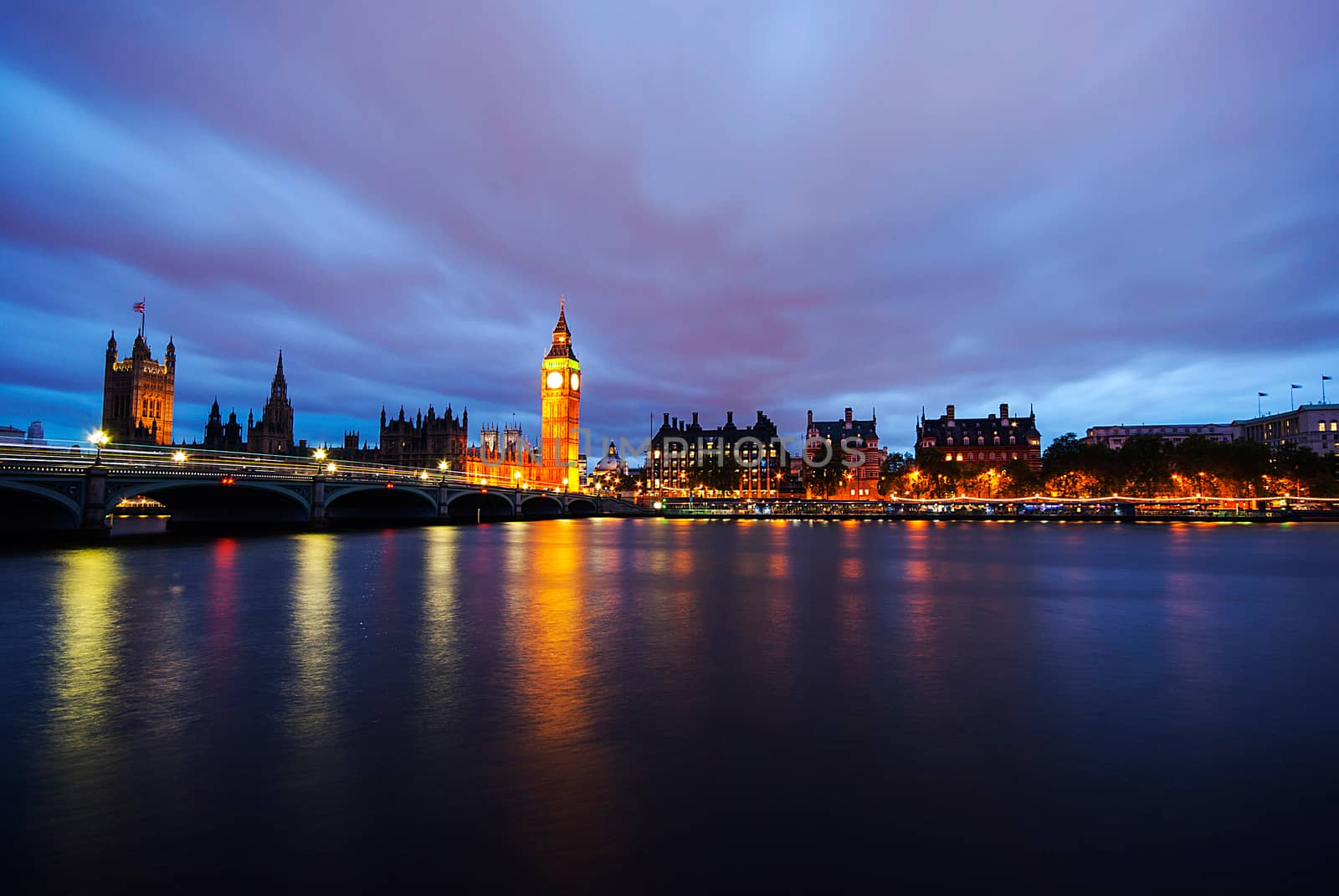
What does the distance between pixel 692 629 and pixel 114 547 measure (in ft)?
162

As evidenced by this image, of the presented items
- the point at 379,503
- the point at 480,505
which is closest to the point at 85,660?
the point at 379,503

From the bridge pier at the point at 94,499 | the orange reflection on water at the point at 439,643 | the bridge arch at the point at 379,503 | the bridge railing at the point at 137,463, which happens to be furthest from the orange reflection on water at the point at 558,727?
the bridge arch at the point at 379,503

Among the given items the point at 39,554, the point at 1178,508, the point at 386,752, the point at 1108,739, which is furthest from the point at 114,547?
the point at 1178,508

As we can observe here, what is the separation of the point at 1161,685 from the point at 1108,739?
15.9ft

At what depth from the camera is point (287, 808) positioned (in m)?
8.89

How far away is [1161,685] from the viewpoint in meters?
15.4

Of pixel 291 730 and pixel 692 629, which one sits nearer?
pixel 291 730

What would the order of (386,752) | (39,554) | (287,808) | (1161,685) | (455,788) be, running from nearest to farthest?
(287,808)
(455,788)
(386,752)
(1161,685)
(39,554)

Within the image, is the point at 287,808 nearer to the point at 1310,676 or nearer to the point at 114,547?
the point at 1310,676

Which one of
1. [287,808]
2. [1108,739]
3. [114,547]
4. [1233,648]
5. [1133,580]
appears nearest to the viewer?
[287,808]

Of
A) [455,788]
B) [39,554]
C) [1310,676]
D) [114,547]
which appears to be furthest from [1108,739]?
[114,547]

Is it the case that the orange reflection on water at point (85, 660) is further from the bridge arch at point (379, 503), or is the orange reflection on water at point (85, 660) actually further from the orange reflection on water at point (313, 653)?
the bridge arch at point (379, 503)

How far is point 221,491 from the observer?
61812 mm

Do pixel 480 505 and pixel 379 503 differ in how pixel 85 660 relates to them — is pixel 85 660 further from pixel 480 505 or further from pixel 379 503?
pixel 480 505
